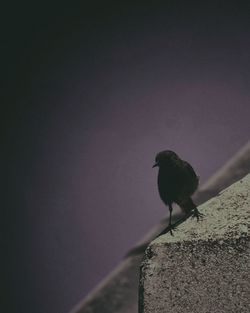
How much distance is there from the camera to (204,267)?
1340 millimetres

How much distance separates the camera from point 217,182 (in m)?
4.59

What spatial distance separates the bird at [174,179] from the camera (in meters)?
2.74

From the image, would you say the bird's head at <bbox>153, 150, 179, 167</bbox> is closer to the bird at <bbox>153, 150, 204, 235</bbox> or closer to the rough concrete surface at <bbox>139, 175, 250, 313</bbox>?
the bird at <bbox>153, 150, 204, 235</bbox>

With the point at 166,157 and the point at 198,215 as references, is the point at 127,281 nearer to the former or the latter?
the point at 166,157

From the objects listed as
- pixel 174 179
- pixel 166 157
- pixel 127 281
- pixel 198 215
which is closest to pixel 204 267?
pixel 198 215

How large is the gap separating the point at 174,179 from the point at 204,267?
147cm

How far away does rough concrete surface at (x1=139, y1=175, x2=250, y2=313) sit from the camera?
4.22 feet

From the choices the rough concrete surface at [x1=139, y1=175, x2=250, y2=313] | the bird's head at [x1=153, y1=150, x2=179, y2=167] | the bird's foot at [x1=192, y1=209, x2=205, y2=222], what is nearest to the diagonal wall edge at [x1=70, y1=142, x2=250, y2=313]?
the bird's head at [x1=153, y1=150, x2=179, y2=167]

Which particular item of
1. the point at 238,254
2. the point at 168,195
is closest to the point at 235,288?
the point at 238,254

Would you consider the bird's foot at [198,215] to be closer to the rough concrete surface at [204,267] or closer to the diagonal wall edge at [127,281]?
the rough concrete surface at [204,267]

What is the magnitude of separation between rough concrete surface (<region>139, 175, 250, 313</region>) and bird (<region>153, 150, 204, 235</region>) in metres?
1.16

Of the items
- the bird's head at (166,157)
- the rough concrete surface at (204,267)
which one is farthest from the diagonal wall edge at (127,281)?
the rough concrete surface at (204,267)

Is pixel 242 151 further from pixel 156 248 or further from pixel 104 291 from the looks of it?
pixel 156 248

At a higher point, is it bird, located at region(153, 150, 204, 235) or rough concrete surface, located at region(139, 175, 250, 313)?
rough concrete surface, located at region(139, 175, 250, 313)
